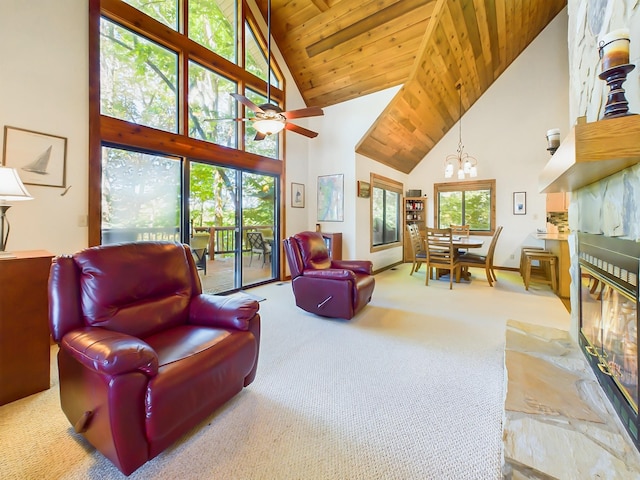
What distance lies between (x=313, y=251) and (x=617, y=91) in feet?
9.69

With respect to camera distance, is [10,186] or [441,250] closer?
[10,186]

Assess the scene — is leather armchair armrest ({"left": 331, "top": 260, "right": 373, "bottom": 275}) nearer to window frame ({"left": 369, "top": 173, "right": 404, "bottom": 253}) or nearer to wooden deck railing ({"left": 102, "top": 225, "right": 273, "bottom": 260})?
wooden deck railing ({"left": 102, "top": 225, "right": 273, "bottom": 260})

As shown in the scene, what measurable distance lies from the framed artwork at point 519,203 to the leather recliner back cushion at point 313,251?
4.87m

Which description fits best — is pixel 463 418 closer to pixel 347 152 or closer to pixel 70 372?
pixel 70 372

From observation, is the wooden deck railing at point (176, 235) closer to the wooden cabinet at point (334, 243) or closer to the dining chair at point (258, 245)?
the dining chair at point (258, 245)

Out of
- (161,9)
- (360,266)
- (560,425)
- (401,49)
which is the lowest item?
(560,425)

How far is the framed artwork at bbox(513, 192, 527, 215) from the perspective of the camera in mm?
6070

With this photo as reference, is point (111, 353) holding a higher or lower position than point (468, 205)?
lower

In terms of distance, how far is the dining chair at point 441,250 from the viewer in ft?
15.4

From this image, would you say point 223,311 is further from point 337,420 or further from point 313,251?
point 313,251

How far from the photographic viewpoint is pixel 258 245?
5043 millimetres

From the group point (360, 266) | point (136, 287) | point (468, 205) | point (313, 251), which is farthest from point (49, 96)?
point (468, 205)

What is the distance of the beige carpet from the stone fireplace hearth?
0.63 ft

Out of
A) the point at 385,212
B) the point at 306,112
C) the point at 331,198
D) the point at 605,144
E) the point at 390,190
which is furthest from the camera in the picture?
the point at 390,190
